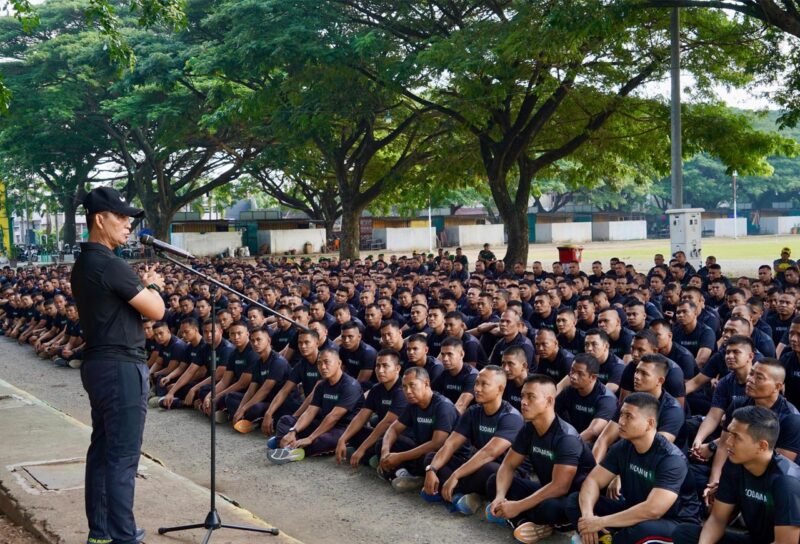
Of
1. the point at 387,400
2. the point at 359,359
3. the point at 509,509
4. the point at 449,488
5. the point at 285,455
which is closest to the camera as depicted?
the point at 509,509

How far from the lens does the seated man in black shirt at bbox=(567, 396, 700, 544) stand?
470 cm

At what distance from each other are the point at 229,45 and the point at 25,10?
10.6 meters

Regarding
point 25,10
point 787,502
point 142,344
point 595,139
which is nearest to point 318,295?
point 25,10

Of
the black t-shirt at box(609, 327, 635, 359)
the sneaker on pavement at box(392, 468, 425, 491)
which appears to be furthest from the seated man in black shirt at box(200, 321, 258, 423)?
the black t-shirt at box(609, 327, 635, 359)

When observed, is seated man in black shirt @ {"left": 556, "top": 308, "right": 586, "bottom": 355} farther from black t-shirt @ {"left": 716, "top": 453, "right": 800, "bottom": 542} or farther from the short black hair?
the short black hair

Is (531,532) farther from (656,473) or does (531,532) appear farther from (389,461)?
(389,461)

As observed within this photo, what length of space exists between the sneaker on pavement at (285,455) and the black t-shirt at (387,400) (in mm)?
753

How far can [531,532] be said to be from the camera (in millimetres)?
5254

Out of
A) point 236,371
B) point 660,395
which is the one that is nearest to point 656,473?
point 660,395

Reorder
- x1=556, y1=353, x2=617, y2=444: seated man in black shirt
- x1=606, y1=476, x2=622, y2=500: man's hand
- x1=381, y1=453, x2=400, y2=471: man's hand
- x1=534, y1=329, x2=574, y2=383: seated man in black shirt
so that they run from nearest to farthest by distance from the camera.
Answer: x1=606, y1=476, x2=622, y2=500: man's hand < x1=556, y1=353, x2=617, y2=444: seated man in black shirt < x1=381, y1=453, x2=400, y2=471: man's hand < x1=534, y1=329, x2=574, y2=383: seated man in black shirt

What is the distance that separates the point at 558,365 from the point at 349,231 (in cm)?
1890

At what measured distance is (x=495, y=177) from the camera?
20.4 metres

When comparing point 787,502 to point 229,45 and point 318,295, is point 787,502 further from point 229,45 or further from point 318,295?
point 229,45

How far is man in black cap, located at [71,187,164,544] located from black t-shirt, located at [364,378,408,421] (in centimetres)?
312
